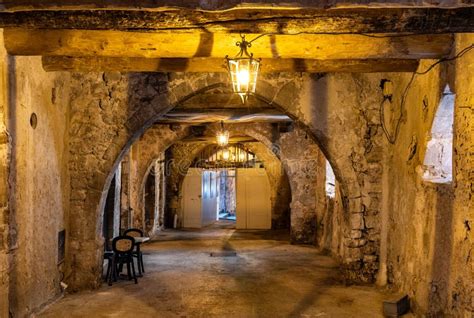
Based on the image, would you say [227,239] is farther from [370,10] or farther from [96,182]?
[370,10]

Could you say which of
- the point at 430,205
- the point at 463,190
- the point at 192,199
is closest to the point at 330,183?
the point at 430,205

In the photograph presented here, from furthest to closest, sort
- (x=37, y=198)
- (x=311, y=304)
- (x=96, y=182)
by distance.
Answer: (x=96, y=182) < (x=311, y=304) < (x=37, y=198)

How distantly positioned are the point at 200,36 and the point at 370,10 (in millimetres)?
1530

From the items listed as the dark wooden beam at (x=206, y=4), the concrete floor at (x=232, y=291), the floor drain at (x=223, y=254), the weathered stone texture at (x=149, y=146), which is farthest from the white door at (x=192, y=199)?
the dark wooden beam at (x=206, y=4)

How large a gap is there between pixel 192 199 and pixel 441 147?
10.8 meters

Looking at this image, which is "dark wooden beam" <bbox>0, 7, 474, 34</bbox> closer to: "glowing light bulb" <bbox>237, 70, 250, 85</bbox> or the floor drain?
Answer: "glowing light bulb" <bbox>237, 70, 250, 85</bbox>

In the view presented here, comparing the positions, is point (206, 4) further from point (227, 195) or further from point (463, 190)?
point (227, 195)

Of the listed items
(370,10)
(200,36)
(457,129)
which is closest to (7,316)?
(200,36)

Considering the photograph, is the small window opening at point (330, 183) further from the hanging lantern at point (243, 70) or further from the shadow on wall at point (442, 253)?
the hanging lantern at point (243, 70)

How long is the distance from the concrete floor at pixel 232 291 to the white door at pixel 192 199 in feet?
17.8

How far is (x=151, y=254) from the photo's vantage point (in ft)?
30.5

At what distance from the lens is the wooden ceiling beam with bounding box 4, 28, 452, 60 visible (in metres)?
4.39

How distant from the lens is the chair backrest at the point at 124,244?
6.80 metres

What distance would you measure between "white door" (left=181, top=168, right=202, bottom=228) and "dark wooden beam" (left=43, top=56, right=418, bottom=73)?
9872 millimetres
